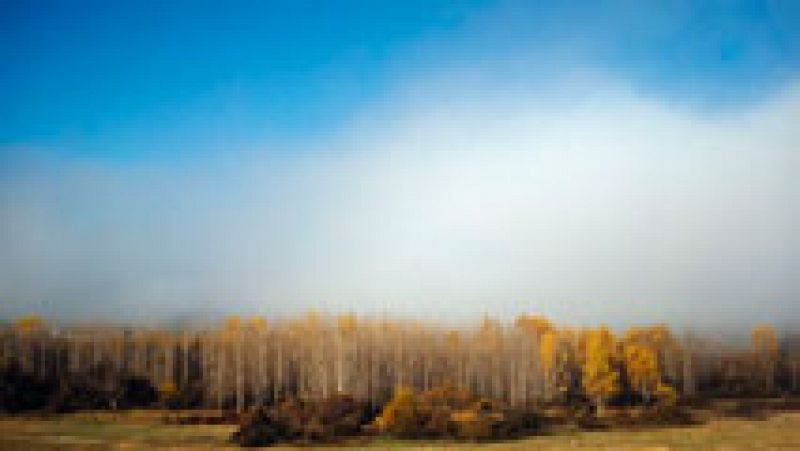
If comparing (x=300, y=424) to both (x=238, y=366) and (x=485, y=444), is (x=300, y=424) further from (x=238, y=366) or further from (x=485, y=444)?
(x=238, y=366)

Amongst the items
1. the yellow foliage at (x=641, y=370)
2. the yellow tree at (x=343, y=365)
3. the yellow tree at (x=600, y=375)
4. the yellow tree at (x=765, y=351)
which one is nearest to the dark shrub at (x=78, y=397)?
the yellow tree at (x=343, y=365)

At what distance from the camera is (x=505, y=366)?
8512 cm

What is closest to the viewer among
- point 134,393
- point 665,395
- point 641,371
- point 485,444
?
point 485,444

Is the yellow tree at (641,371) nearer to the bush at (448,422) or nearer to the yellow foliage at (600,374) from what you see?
the yellow foliage at (600,374)

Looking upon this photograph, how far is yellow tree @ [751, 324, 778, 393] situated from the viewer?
101125mm

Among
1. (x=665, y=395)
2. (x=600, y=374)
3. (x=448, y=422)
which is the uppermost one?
(x=448, y=422)

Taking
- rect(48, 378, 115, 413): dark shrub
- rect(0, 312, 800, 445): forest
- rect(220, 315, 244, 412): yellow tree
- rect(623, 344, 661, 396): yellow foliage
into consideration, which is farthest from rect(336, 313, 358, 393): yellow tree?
rect(623, 344, 661, 396): yellow foliage

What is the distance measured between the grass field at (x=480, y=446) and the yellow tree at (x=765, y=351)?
59.1 meters

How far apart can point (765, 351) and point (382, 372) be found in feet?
219

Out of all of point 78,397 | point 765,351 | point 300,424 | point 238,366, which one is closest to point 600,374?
point 238,366

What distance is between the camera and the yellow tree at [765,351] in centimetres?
10112

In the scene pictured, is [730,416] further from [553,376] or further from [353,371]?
[353,371]

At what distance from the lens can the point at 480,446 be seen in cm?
3438

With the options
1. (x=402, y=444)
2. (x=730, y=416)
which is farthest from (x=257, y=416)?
(x=730, y=416)
